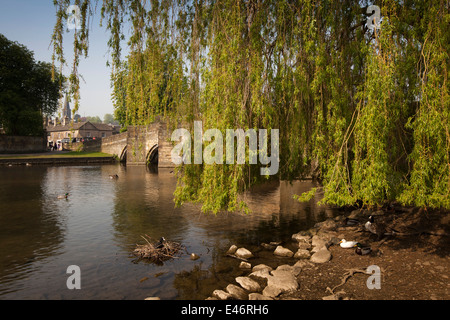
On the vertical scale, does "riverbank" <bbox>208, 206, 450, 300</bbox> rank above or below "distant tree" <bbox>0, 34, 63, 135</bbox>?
below

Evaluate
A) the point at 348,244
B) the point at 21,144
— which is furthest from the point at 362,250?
the point at 21,144

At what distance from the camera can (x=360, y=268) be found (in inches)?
298

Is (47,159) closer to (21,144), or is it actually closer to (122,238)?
(21,144)

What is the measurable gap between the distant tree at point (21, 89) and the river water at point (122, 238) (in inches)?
1005

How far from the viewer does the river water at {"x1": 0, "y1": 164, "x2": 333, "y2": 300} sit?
7.63 metres

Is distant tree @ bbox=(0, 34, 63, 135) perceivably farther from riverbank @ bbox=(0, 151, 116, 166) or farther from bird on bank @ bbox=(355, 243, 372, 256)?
bird on bank @ bbox=(355, 243, 372, 256)

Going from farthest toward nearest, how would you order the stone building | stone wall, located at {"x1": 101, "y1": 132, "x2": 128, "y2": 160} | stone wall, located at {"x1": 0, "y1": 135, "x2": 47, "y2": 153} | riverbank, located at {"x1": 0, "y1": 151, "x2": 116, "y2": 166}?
the stone building < stone wall, located at {"x1": 101, "y1": 132, "x2": 128, "y2": 160} < stone wall, located at {"x1": 0, "y1": 135, "x2": 47, "y2": 153} < riverbank, located at {"x1": 0, "y1": 151, "x2": 116, "y2": 166}

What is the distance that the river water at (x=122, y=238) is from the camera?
25.0 ft

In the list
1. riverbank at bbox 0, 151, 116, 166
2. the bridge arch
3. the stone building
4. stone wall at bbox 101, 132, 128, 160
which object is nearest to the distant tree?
riverbank at bbox 0, 151, 116, 166

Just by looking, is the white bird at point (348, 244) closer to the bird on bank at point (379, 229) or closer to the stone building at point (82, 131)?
the bird on bank at point (379, 229)

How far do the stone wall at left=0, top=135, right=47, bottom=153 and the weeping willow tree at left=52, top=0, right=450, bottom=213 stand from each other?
43885 mm
